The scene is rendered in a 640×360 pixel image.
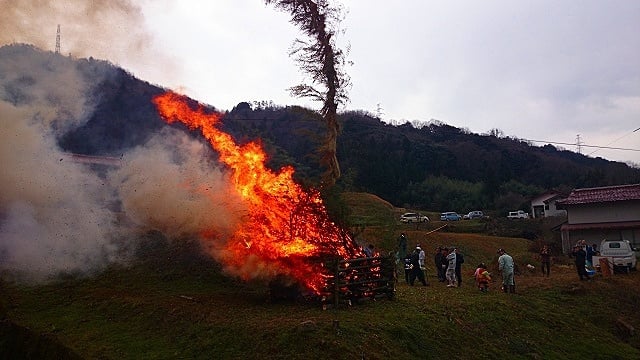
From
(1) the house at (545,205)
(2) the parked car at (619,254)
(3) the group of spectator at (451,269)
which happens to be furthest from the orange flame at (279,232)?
(1) the house at (545,205)

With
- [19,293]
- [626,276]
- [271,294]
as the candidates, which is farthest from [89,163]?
[626,276]

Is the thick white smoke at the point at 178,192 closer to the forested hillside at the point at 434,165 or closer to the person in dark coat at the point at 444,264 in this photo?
the person in dark coat at the point at 444,264

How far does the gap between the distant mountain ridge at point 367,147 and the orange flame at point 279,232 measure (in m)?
2.33

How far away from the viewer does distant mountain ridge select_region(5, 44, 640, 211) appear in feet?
90.5

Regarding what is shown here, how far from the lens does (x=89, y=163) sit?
36.5 meters

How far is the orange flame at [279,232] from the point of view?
16.1 m

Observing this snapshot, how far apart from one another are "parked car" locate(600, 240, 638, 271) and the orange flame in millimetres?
17882

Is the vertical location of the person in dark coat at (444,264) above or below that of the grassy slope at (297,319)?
above

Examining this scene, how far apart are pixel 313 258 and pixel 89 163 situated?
26.8m

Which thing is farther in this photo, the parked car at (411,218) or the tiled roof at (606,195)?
the parked car at (411,218)

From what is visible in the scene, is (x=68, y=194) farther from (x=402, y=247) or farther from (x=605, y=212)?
(x=605, y=212)

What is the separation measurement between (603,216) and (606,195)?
71.8 inches

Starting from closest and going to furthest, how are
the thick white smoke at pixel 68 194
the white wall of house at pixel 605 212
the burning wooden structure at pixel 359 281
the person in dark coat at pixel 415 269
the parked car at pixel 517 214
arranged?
the burning wooden structure at pixel 359 281
the thick white smoke at pixel 68 194
the person in dark coat at pixel 415 269
the white wall of house at pixel 605 212
the parked car at pixel 517 214

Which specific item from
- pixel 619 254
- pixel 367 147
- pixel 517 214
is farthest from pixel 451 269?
pixel 367 147
